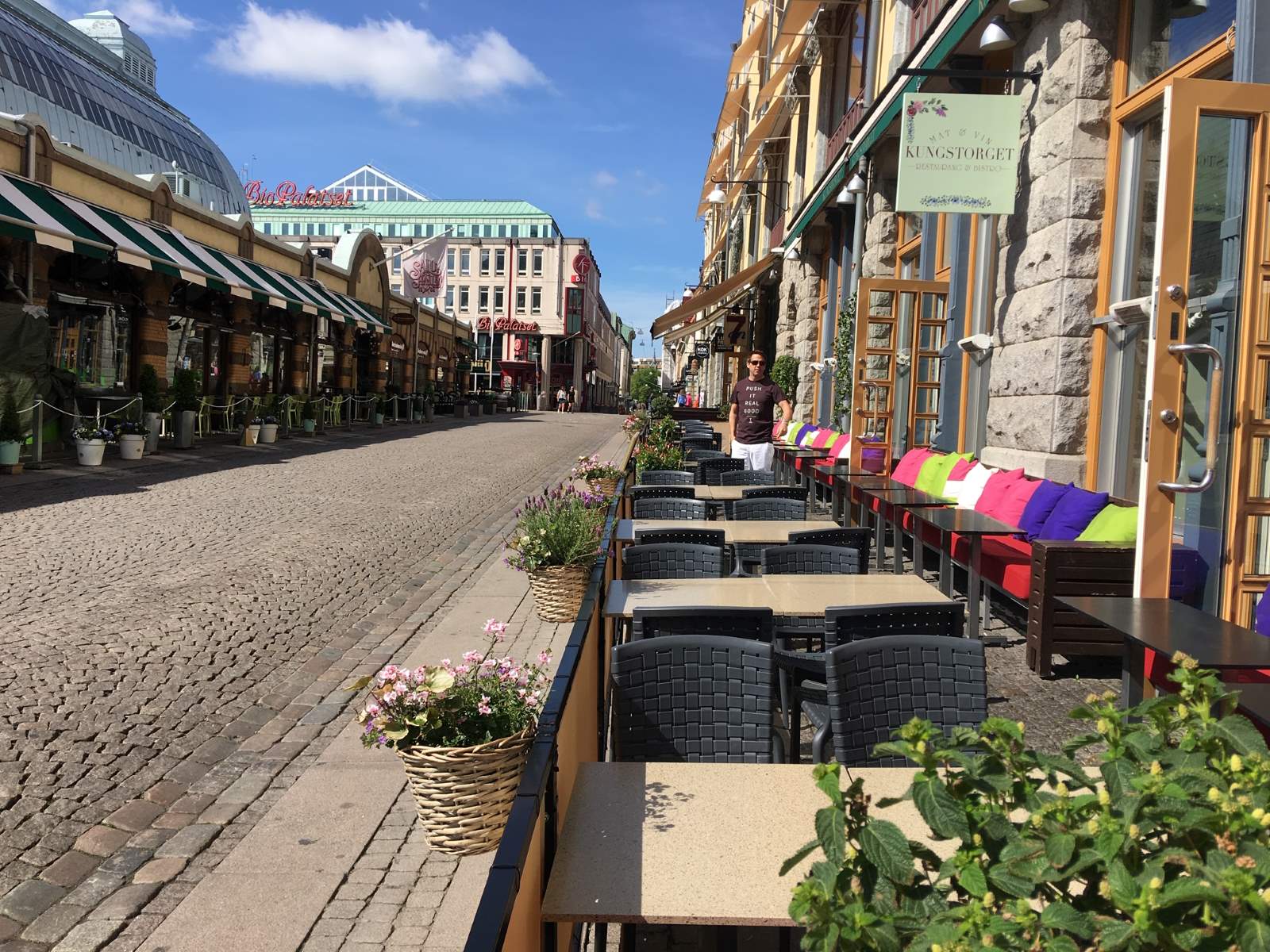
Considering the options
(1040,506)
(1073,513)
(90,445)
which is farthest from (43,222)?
(1073,513)

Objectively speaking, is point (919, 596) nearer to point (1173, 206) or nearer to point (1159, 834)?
point (1173, 206)

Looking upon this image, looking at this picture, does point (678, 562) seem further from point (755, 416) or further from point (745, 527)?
point (755, 416)

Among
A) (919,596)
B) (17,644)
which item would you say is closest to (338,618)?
(17,644)

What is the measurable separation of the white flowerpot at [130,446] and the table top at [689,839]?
15.8 meters

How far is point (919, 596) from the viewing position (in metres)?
4.54

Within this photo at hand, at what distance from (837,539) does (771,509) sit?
155cm

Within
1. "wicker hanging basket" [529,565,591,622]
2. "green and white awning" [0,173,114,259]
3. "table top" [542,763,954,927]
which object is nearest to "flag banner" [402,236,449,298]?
"green and white awning" [0,173,114,259]

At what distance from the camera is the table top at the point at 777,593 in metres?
4.32

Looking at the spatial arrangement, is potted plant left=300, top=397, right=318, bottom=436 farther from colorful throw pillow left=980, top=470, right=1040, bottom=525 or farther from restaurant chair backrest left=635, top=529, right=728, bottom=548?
restaurant chair backrest left=635, top=529, right=728, bottom=548

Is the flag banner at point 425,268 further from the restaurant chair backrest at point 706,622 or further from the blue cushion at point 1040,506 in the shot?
the restaurant chair backrest at point 706,622

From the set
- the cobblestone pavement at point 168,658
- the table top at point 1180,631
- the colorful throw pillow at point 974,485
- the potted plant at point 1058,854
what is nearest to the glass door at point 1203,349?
the table top at point 1180,631

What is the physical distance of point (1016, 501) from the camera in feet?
25.7

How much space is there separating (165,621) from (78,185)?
13309 millimetres

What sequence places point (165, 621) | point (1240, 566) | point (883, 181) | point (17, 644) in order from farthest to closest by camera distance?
point (883, 181)
point (165, 621)
point (17, 644)
point (1240, 566)
